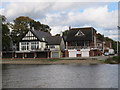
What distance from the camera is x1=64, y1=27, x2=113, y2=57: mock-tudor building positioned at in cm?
5600

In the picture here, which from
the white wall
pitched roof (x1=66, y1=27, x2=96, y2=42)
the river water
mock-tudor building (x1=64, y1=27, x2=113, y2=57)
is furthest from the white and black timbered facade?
the river water

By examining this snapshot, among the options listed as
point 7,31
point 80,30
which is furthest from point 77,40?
point 7,31

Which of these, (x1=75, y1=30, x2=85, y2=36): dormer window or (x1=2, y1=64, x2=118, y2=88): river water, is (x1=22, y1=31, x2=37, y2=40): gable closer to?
(x1=75, y1=30, x2=85, y2=36): dormer window

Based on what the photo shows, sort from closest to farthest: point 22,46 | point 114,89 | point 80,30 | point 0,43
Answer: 1. point 114,89
2. point 0,43
3. point 22,46
4. point 80,30

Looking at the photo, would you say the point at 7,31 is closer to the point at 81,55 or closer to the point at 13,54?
the point at 13,54

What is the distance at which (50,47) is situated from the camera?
5922 cm

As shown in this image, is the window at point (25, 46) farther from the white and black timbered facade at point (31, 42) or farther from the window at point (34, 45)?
the window at point (34, 45)

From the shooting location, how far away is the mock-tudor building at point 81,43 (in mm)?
56000

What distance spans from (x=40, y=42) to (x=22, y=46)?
17.0 ft

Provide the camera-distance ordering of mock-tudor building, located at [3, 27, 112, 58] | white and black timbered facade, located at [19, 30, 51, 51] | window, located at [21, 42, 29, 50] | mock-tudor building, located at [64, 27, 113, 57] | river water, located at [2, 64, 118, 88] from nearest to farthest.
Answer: river water, located at [2, 64, 118, 88] → mock-tudor building, located at [3, 27, 112, 58] → mock-tudor building, located at [64, 27, 113, 57] → white and black timbered facade, located at [19, 30, 51, 51] → window, located at [21, 42, 29, 50]

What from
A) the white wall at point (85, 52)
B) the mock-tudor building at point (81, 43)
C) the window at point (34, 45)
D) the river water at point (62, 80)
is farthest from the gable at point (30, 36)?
the river water at point (62, 80)

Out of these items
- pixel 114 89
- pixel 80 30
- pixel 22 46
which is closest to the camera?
pixel 114 89

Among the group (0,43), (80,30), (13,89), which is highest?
(80,30)

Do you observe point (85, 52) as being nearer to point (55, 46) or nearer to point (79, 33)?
point (79, 33)
